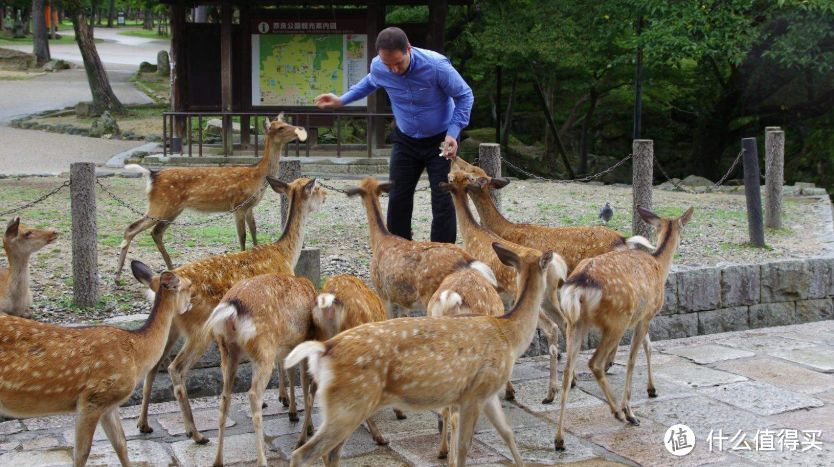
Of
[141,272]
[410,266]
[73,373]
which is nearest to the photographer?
Result: [73,373]

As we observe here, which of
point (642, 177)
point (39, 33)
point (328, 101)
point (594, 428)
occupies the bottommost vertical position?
point (594, 428)

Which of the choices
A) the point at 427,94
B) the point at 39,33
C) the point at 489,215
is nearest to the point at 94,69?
the point at 39,33

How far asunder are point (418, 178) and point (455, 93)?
0.73 metres

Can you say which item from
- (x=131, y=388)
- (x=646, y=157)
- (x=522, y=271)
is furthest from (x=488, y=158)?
(x=131, y=388)

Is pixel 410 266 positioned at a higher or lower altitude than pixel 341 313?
higher

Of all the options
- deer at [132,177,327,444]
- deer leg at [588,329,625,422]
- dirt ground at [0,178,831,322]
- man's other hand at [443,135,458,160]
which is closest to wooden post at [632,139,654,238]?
dirt ground at [0,178,831,322]

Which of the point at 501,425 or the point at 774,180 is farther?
the point at 774,180

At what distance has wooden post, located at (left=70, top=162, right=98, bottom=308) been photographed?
7.00m

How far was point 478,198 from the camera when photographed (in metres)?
7.20

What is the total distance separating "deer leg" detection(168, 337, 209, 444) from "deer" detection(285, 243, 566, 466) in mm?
1071

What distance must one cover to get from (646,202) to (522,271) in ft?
14.1

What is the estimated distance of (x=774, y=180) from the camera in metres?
10.8

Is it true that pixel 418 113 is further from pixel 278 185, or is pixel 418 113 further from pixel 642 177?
pixel 642 177

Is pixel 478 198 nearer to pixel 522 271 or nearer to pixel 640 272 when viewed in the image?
pixel 640 272
